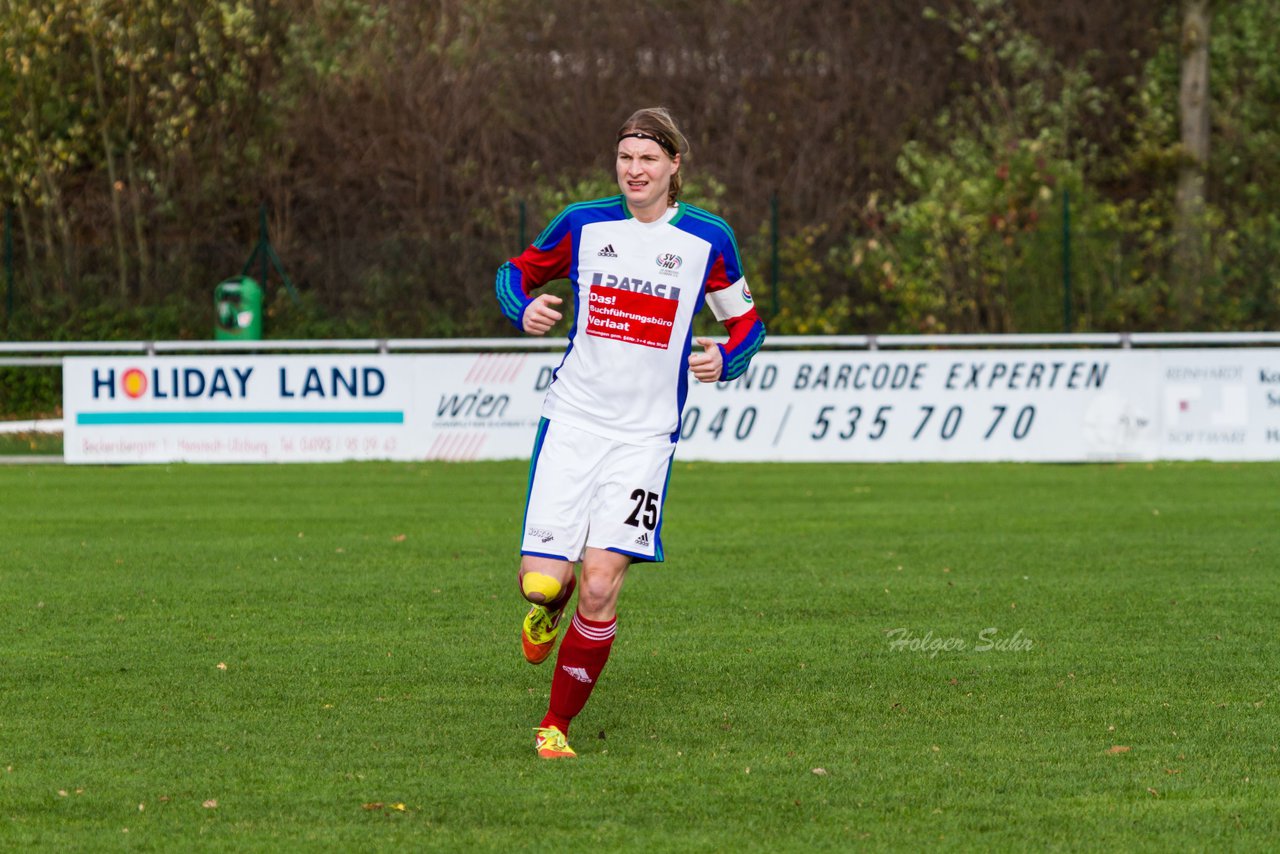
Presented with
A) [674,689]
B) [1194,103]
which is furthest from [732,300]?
[1194,103]

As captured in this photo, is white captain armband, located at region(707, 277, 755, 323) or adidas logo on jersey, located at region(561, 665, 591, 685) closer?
adidas logo on jersey, located at region(561, 665, 591, 685)

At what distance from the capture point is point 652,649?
7.58 m

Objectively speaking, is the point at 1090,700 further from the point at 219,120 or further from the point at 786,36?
the point at 786,36

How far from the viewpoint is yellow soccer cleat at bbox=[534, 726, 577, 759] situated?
556cm

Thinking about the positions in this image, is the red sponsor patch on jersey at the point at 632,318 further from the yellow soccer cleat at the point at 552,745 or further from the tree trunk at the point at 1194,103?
the tree trunk at the point at 1194,103

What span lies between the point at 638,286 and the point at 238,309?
696 inches

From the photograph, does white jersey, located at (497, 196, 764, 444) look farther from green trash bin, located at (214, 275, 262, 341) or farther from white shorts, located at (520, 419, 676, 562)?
green trash bin, located at (214, 275, 262, 341)

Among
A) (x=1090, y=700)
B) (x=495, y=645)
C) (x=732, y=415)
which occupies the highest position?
(x=1090, y=700)

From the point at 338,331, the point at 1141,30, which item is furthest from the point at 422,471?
the point at 1141,30

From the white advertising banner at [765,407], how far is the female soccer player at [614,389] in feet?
36.9

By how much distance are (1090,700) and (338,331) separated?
17.9 meters

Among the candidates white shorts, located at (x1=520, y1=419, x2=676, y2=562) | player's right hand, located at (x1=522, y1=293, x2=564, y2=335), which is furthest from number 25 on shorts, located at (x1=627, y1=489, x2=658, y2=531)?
player's right hand, located at (x1=522, y1=293, x2=564, y2=335)

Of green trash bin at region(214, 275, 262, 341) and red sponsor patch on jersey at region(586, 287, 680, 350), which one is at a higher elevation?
red sponsor patch on jersey at region(586, 287, 680, 350)

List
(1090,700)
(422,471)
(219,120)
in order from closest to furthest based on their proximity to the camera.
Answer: (1090,700), (422,471), (219,120)
